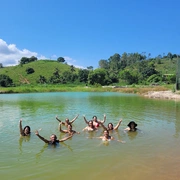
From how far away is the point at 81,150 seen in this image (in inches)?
500

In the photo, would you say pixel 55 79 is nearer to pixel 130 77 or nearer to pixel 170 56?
pixel 130 77

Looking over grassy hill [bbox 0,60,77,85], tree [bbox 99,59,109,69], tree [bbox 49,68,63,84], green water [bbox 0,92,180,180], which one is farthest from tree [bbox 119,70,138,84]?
green water [bbox 0,92,180,180]

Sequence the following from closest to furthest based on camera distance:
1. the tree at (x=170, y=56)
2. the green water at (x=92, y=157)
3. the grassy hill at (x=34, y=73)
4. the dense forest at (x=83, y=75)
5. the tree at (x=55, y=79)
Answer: the green water at (x=92, y=157)
the dense forest at (x=83, y=75)
the tree at (x=55, y=79)
the grassy hill at (x=34, y=73)
the tree at (x=170, y=56)

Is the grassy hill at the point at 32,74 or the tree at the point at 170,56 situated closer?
the grassy hill at the point at 32,74

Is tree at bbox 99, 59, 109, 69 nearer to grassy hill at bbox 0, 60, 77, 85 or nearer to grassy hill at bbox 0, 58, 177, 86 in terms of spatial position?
grassy hill at bbox 0, 58, 177, 86

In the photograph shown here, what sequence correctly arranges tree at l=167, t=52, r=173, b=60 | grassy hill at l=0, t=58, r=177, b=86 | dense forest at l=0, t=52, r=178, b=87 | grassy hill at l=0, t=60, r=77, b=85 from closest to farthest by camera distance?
dense forest at l=0, t=52, r=178, b=87 < grassy hill at l=0, t=58, r=177, b=86 < grassy hill at l=0, t=60, r=77, b=85 < tree at l=167, t=52, r=173, b=60

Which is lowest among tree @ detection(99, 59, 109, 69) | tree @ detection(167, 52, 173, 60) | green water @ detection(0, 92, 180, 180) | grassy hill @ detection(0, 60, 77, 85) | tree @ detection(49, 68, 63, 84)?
green water @ detection(0, 92, 180, 180)

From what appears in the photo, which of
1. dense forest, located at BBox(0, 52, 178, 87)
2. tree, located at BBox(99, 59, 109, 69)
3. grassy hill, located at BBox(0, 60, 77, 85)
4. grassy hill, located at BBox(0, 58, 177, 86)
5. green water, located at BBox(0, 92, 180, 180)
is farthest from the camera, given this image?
tree, located at BBox(99, 59, 109, 69)

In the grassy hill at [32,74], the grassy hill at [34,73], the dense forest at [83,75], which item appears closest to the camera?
the dense forest at [83,75]

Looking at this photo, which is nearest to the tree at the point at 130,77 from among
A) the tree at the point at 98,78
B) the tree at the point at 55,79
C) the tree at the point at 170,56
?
the tree at the point at 98,78

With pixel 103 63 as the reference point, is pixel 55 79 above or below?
below

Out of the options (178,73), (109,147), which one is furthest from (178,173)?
(178,73)

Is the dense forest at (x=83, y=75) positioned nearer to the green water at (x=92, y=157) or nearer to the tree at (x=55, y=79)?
the tree at (x=55, y=79)

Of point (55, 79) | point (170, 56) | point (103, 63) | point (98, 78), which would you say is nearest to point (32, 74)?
point (55, 79)
